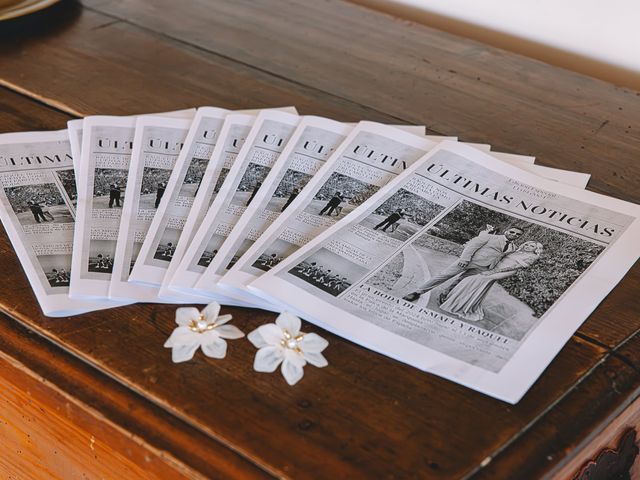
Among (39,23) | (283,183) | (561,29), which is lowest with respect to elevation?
(39,23)

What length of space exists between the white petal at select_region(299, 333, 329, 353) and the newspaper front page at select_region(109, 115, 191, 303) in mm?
124

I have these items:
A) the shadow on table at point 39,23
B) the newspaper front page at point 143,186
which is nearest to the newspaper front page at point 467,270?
the newspaper front page at point 143,186

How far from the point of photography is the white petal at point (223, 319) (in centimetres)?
61

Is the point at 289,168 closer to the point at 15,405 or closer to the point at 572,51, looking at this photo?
the point at 15,405

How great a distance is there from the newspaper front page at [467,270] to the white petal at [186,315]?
0.06 metres

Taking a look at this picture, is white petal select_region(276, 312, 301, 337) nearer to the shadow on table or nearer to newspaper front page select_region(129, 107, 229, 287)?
newspaper front page select_region(129, 107, 229, 287)

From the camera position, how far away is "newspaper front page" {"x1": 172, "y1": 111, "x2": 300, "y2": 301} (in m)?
0.67

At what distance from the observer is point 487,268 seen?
26.2 inches

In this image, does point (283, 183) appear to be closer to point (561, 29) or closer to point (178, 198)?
point (178, 198)

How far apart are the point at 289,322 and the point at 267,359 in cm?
4

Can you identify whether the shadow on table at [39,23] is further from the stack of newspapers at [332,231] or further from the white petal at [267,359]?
the white petal at [267,359]

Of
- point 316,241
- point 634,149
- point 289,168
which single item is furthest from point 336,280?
point 634,149

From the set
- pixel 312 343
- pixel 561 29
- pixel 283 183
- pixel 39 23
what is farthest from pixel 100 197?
pixel 561 29

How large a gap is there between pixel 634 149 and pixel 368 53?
1.28 ft
